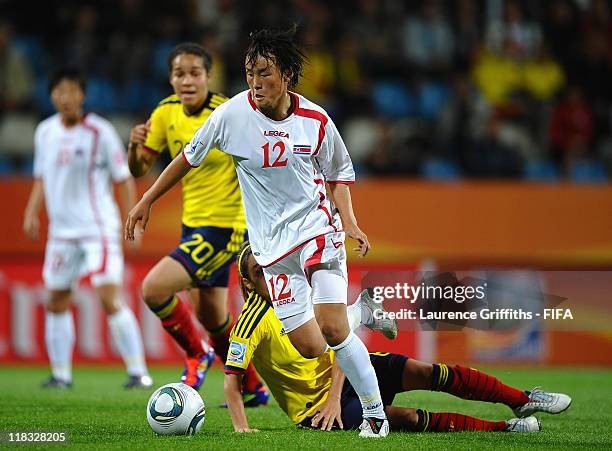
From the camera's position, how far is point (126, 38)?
14766 millimetres

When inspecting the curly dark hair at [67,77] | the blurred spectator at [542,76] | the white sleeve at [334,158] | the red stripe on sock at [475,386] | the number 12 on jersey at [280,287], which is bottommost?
the red stripe on sock at [475,386]

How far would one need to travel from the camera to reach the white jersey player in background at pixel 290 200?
→ 596cm

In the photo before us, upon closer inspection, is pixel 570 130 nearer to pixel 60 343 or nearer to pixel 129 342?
pixel 129 342

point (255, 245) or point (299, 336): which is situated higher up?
point (255, 245)

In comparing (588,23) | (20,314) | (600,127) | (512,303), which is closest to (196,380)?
(512,303)

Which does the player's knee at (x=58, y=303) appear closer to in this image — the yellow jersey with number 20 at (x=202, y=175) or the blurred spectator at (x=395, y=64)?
the yellow jersey with number 20 at (x=202, y=175)

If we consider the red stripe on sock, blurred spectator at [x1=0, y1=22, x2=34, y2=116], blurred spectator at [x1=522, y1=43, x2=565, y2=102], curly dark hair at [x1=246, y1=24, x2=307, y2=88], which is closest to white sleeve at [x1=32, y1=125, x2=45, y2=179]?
blurred spectator at [x1=0, y1=22, x2=34, y2=116]

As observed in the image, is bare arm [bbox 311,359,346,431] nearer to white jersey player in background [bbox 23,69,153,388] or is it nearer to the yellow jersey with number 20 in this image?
the yellow jersey with number 20

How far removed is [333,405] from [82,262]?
4.52 meters

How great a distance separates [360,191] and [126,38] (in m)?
4.26

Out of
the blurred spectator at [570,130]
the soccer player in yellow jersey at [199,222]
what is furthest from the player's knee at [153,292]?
the blurred spectator at [570,130]

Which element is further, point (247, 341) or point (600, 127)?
point (600, 127)

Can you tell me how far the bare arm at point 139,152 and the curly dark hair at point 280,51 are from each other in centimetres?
160

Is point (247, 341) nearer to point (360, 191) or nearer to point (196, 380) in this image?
point (196, 380)
